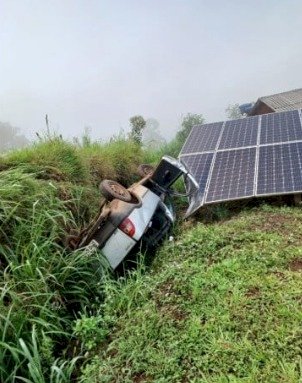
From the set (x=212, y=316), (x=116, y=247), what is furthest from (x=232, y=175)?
(x=212, y=316)

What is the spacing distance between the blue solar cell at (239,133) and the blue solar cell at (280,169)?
0.54 m

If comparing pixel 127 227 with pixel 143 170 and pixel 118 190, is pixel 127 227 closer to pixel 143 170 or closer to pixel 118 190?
pixel 118 190

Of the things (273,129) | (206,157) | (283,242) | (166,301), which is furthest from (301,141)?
(166,301)

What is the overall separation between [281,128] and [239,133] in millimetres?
895

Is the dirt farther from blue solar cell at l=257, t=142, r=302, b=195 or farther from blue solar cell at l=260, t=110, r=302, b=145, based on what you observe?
blue solar cell at l=260, t=110, r=302, b=145

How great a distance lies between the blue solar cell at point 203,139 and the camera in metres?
8.21

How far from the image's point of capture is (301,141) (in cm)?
715

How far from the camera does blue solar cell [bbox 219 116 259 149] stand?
7.82m

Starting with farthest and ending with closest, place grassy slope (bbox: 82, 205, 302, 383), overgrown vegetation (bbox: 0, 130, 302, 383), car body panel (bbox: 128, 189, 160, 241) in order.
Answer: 1. car body panel (bbox: 128, 189, 160, 241)
2. overgrown vegetation (bbox: 0, 130, 302, 383)
3. grassy slope (bbox: 82, 205, 302, 383)

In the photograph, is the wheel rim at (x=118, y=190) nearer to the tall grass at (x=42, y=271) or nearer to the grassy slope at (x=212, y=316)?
the tall grass at (x=42, y=271)

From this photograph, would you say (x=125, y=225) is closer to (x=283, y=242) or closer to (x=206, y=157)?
(x=283, y=242)

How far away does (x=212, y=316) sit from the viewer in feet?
10.7

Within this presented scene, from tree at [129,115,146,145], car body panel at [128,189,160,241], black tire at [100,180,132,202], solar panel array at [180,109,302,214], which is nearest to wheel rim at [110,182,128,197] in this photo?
black tire at [100,180,132,202]

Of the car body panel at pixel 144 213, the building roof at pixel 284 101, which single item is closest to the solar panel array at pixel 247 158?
the car body panel at pixel 144 213
